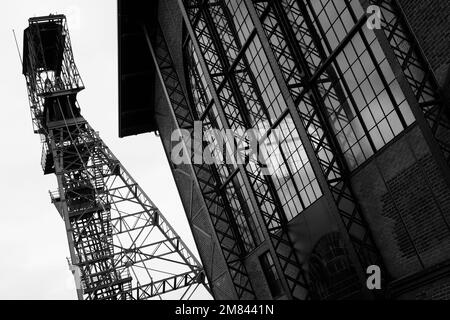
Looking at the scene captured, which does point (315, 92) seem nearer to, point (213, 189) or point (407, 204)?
point (407, 204)

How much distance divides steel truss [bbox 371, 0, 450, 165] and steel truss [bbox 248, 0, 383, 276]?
4.31 feet

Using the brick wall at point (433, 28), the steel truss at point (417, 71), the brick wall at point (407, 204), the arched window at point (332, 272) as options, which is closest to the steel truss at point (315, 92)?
the brick wall at point (407, 204)

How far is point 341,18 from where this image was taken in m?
14.6

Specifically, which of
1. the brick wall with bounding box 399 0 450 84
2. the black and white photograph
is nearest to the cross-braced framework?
the black and white photograph

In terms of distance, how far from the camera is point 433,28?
466 inches

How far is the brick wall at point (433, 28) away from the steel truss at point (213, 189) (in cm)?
1160

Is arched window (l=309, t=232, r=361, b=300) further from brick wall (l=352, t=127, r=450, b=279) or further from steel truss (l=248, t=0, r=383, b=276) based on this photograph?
brick wall (l=352, t=127, r=450, b=279)

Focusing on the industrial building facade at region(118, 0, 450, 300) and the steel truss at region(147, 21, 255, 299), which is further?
the steel truss at region(147, 21, 255, 299)

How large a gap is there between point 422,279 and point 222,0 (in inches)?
516

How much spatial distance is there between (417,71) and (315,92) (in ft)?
12.4

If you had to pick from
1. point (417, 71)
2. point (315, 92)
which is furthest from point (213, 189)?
point (417, 71)

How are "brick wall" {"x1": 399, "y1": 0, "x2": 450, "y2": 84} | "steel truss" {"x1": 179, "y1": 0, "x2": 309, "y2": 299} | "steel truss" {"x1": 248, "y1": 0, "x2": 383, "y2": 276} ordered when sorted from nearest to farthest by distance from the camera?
"brick wall" {"x1": 399, "y1": 0, "x2": 450, "y2": 84}
"steel truss" {"x1": 248, "y1": 0, "x2": 383, "y2": 276}
"steel truss" {"x1": 179, "y1": 0, "x2": 309, "y2": 299}

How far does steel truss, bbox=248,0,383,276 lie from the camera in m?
14.9

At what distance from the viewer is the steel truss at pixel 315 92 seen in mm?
14852
